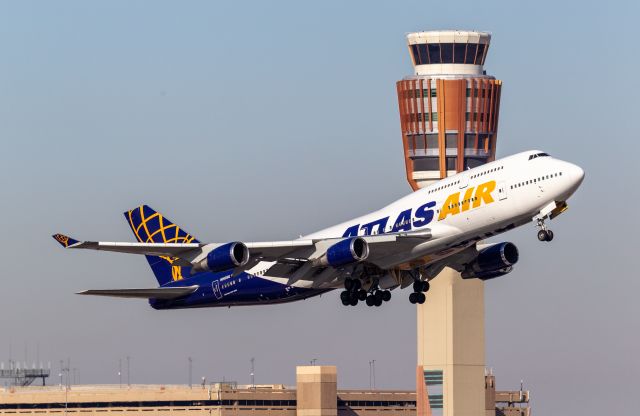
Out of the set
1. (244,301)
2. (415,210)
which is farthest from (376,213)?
(244,301)

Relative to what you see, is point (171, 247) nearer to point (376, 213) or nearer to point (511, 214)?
point (376, 213)

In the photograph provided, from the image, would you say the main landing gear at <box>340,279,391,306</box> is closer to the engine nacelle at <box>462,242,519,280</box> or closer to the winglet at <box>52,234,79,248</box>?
the engine nacelle at <box>462,242,519,280</box>

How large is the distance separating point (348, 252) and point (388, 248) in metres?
2.97

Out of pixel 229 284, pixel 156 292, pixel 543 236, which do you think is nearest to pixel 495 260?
pixel 543 236

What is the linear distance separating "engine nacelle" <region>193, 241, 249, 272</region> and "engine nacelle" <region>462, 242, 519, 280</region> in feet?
56.9

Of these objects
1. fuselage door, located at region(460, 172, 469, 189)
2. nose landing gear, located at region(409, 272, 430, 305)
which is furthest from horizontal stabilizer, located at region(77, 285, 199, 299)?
fuselage door, located at region(460, 172, 469, 189)

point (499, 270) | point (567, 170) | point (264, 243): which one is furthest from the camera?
point (499, 270)

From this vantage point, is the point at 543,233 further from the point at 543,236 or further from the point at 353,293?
the point at 353,293

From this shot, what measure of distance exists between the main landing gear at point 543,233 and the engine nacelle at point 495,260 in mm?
11363

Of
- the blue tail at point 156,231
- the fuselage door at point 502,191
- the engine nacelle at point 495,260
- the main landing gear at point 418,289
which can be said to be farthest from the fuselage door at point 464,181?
the blue tail at point 156,231

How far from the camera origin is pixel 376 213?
98500mm

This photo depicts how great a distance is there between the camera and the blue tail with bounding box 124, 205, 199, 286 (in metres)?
112

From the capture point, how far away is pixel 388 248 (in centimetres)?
9338

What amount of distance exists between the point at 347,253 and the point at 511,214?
9.98 meters
